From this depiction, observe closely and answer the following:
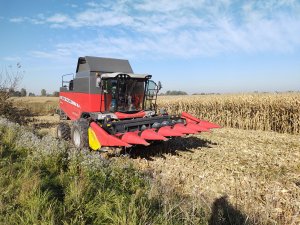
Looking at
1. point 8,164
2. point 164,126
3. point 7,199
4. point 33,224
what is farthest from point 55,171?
point 164,126

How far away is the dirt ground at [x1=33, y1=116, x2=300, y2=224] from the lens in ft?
14.0

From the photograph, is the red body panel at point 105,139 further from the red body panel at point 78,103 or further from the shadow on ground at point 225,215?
the shadow on ground at point 225,215

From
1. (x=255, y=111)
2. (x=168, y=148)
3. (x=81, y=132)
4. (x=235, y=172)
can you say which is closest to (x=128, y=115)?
(x=81, y=132)

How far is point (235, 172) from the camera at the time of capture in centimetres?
596

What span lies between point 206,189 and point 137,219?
2262 mm

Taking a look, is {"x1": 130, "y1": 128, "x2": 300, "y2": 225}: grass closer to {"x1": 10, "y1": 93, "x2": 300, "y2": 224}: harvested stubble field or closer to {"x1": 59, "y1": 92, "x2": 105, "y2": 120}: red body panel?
{"x1": 10, "y1": 93, "x2": 300, "y2": 224}: harvested stubble field

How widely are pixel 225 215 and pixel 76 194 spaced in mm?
2241

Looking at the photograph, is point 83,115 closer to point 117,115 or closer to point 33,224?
point 117,115

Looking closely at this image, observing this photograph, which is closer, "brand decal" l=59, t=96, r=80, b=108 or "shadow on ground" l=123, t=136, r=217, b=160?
"shadow on ground" l=123, t=136, r=217, b=160

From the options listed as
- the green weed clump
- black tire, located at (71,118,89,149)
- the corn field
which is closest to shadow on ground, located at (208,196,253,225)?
the green weed clump

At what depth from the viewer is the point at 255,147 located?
8.54 metres

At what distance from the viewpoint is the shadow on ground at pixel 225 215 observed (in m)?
3.86

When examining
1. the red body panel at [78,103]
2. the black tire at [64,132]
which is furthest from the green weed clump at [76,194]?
the black tire at [64,132]

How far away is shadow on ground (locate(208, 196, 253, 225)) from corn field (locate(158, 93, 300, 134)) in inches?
337
